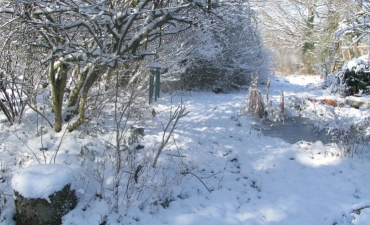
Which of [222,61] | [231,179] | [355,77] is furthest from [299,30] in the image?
[231,179]

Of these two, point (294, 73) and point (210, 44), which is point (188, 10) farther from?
point (294, 73)

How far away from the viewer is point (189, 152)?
4691 millimetres

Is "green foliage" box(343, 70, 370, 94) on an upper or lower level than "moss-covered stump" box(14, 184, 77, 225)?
upper

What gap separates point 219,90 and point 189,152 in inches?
255

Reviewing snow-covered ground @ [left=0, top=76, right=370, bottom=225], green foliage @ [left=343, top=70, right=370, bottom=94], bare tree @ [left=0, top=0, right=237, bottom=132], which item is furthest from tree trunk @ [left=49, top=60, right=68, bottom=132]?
green foliage @ [left=343, top=70, right=370, bottom=94]

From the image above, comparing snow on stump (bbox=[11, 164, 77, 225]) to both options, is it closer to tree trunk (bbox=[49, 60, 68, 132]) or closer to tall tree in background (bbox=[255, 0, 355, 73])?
tree trunk (bbox=[49, 60, 68, 132])

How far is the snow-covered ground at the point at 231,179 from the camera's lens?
10.4 ft

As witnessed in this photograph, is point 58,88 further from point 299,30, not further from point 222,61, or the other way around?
point 299,30

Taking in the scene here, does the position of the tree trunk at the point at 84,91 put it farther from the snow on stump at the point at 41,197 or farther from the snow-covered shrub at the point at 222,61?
the snow-covered shrub at the point at 222,61

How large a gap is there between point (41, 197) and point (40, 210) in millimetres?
134

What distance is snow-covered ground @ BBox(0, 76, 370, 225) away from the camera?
10.4 feet

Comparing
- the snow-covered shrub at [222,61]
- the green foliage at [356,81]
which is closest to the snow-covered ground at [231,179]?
the green foliage at [356,81]

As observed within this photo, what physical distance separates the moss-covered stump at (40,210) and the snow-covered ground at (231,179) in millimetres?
128

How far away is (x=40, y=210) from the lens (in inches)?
112
